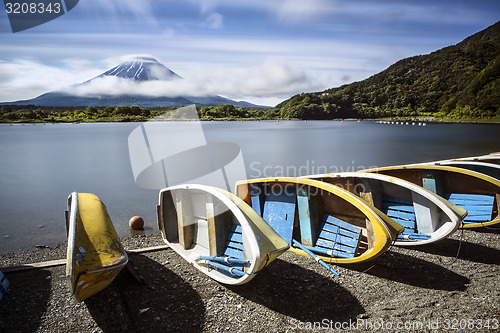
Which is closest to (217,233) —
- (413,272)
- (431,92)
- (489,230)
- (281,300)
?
(281,300)

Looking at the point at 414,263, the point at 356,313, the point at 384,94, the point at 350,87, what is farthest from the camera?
the point at 350,87

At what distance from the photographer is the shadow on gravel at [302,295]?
4574mm

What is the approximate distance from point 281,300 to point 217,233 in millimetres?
1599

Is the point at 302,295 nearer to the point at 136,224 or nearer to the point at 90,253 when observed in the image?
the point at 90,253

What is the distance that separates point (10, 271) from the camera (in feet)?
18.2

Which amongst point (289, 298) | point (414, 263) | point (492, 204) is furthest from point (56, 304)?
point (492, 204)

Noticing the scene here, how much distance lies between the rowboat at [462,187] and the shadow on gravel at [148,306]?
18.9 feet

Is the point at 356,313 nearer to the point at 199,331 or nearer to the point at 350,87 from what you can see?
the point at 199,331

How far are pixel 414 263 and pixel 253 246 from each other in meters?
3.68

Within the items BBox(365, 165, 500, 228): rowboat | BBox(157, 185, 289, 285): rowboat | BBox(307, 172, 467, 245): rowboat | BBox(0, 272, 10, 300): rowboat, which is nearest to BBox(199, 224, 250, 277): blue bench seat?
BBox(157, 185, 289, 285): rowboat

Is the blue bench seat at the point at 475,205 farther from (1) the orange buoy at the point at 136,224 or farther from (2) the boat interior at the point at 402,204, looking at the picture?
(1) the orange buoy at the point at 136,224

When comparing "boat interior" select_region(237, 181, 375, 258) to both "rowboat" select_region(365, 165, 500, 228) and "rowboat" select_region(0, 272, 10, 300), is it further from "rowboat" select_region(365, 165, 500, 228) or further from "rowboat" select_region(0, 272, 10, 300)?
"rowboat" select_region(0, 272, 10, 300)

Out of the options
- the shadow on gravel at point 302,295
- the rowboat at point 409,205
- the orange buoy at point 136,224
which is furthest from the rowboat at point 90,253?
the orange buoy at point 136,224

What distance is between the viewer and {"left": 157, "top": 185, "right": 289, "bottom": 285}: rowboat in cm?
450
